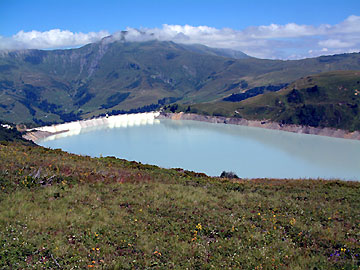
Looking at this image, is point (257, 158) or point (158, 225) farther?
point (257, 158)

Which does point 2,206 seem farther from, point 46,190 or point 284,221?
point 284,221

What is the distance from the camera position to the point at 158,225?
18.2 m

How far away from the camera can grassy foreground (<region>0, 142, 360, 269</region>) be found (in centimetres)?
1416

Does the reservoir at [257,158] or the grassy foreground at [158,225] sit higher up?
the grassy foreground at [158,225]

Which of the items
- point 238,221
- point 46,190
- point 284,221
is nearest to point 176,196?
point 238,221

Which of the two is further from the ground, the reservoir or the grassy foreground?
the grassy foreground

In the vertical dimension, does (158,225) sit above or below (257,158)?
above

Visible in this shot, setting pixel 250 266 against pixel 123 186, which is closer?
pixel 250 266

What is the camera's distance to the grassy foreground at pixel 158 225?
1416cm

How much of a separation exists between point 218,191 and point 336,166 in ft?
451

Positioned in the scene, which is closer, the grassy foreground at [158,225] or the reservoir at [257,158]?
the grassy foreground at [158,225]

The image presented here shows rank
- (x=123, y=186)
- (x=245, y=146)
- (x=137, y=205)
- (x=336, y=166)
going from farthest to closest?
1. (x=245, y=146)
2. (x=336, y=166)
3. (x=123, y=186)
4. (x=137, y=205)

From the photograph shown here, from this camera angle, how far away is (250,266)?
1390 centimetres

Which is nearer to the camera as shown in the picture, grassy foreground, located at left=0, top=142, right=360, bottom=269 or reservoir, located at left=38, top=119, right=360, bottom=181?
grassy foreground, located at left=0, top=142, right=360, bottom=269
